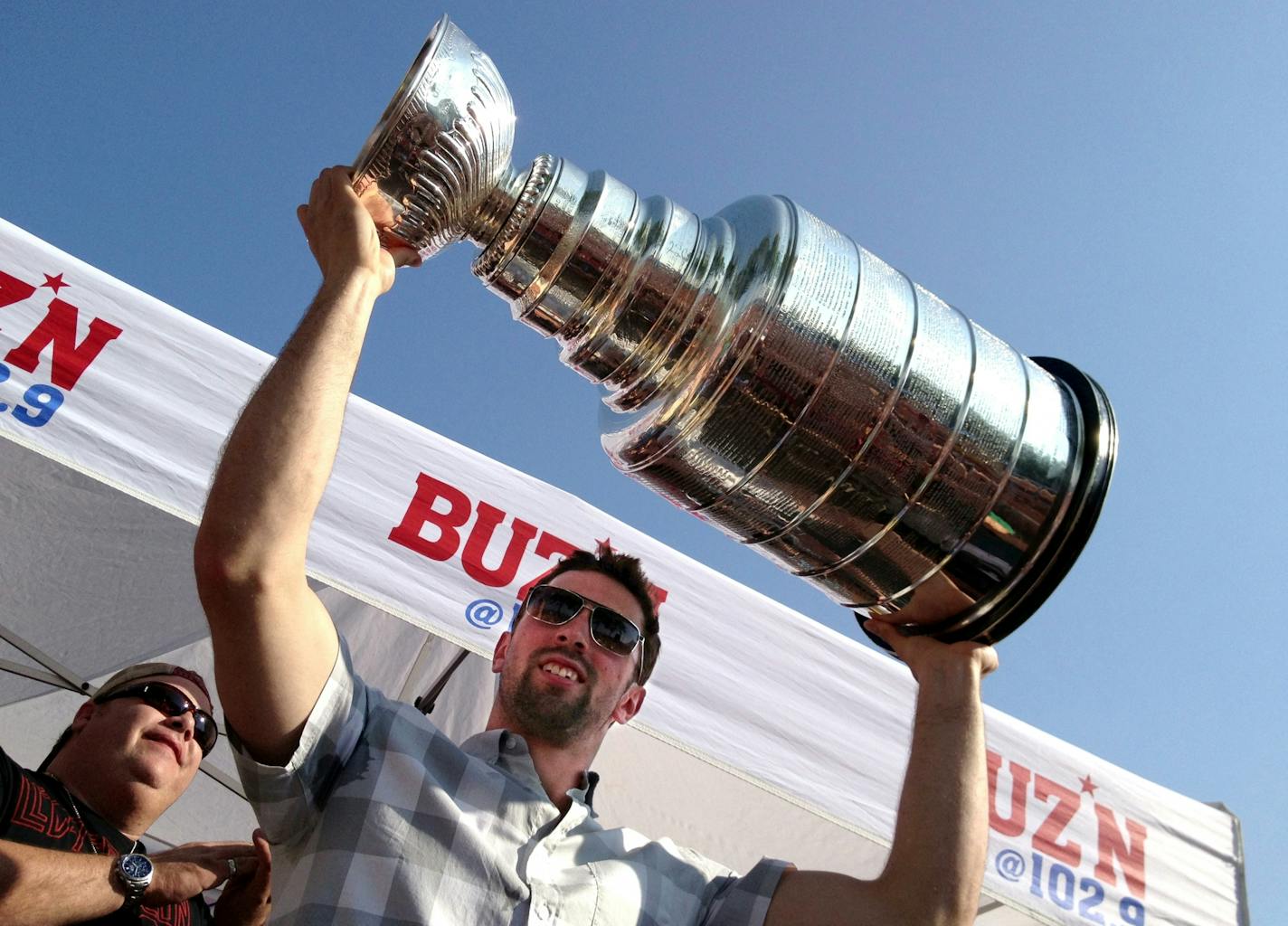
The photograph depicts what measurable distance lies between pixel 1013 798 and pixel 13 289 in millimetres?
2829

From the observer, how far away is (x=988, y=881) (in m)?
2.65

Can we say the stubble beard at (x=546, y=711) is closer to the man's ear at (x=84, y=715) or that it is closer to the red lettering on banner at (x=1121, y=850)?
the man's ear at (x=84, y=715)

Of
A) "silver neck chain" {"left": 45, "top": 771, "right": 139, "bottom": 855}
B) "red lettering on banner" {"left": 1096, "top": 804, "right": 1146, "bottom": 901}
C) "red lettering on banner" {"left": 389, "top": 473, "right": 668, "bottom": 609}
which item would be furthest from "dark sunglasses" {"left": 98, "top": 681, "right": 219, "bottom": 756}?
"red lettering on banner" {"left": 1096, "top": 804, "right": 1146, "bottom": 901}

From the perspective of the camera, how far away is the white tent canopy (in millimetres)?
2256

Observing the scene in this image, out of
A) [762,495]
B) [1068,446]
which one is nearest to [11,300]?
[762,495]

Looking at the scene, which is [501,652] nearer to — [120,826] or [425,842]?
[425,842]

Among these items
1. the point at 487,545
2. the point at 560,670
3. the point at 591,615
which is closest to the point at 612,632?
the point at 591,615

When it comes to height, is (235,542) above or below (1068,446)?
below

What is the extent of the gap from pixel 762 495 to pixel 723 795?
3.74 m

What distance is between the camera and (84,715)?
2061 millimetres

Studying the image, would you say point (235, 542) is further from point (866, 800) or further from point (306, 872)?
point (866, 800)

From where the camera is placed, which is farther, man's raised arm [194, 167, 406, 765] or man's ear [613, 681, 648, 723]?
man's ear [613, 681, 648, 723]

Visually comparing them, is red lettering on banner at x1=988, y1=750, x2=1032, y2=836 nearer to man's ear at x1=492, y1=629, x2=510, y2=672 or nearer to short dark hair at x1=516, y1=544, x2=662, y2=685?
→ short dark hair at x1=516, y1=544, x2=662, y2=685

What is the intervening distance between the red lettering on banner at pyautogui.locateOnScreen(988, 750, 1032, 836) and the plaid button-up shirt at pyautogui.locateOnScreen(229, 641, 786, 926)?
1.51 m
